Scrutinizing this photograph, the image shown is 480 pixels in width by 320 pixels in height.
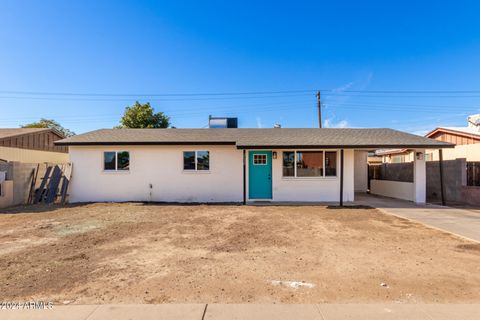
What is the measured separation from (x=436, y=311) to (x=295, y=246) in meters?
2.84

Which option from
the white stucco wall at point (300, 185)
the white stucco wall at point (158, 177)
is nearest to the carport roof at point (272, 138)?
the white stucco wall at point (158, 177)

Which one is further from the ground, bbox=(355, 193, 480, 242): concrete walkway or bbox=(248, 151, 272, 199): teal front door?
bbox=(248, 151, 272, 199): teal front door

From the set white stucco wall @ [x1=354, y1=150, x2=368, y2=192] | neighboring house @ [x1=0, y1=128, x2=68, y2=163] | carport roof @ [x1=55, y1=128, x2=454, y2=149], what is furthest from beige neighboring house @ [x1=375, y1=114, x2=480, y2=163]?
neighboring house @ [x1=0, y1=128, x2=68, y2=163]

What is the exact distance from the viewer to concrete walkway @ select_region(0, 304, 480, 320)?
301cm

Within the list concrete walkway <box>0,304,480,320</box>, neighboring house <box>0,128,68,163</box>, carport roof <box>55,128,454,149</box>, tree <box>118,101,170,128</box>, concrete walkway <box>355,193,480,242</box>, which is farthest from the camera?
tree <box>118,101,170,128</box>

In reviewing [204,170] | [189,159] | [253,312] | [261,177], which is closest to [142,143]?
[189,159]

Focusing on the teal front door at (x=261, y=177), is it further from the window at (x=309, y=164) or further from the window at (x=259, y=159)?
the window at (x=309, y=164)

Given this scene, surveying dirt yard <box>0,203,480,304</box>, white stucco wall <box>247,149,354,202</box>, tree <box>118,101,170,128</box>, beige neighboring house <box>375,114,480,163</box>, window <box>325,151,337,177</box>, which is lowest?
dirt yard <box>0,203,480,304</box>

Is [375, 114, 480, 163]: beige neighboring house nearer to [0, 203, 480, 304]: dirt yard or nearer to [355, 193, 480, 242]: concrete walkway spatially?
[355, 193, 480, 242]: concrete walkway

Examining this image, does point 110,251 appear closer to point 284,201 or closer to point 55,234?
point 55,234

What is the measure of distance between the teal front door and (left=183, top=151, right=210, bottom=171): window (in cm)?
210

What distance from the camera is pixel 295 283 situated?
3906 mm

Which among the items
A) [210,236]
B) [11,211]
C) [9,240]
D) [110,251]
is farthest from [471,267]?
[11,211]

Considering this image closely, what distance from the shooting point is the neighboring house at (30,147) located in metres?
16.2
